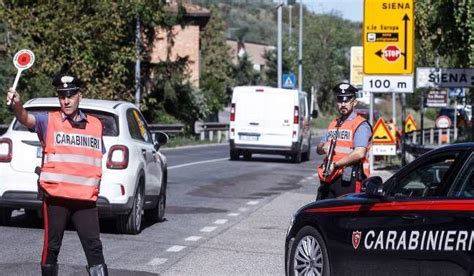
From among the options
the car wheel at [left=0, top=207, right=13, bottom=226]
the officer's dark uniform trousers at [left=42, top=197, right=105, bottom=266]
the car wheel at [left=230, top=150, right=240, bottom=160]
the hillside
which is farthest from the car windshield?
the hillside

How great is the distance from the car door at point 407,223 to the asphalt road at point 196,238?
2780 mm

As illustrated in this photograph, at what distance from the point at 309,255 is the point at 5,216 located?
6287 millimetres

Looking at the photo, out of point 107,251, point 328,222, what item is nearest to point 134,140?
point 107,251

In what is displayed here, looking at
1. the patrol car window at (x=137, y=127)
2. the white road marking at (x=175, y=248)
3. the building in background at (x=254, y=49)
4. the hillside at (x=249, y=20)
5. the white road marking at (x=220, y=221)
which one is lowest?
the white road marking at (x=220, y=221)

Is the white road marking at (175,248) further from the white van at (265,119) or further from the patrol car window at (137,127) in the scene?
the white van at (265,119)

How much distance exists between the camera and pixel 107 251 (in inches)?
484

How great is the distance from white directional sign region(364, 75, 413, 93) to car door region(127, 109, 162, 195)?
20.9ft

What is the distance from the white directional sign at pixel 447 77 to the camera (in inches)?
851

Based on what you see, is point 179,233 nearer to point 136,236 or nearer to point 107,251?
point 136,236

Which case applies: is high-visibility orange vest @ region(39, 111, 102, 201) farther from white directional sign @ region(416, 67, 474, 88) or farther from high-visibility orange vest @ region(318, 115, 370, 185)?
white directional sign @ region(416, 67, 474, 88)

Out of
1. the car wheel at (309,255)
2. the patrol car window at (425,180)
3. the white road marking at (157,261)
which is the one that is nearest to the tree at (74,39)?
the white road marking at (157,261)

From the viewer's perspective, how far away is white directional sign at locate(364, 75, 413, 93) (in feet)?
67.2

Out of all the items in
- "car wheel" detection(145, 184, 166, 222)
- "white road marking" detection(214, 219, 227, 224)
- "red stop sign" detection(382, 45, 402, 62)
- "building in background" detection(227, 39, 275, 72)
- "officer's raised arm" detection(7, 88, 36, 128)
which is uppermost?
"building in background" detection(227, 39, 275, 72)

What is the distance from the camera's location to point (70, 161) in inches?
330
